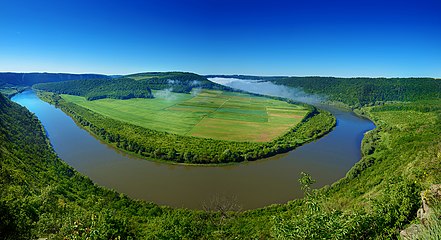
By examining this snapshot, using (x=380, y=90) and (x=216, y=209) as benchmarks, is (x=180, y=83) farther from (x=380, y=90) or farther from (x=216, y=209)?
(x=216, y=209)

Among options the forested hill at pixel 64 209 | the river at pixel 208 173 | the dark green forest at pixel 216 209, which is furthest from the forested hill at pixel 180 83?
the forested hill at pixel 64 209

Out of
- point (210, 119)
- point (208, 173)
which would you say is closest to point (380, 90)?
point (210, 119)

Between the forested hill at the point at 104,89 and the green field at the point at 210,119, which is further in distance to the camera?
the forested hill at the point at 104,89

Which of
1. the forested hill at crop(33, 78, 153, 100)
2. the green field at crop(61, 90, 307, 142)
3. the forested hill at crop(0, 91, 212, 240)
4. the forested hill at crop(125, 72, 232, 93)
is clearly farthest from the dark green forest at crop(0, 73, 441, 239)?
the forested hill at crop(125, 72, 232, 93)

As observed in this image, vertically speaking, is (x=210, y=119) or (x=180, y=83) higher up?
(x=180, y=83)

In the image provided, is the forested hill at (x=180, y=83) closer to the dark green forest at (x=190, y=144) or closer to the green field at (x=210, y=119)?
the green field at (x=210, y=119)

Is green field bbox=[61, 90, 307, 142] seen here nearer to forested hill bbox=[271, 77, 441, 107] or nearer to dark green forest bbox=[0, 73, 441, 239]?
dark green forest bbox=[0, 73, 441, 239]
